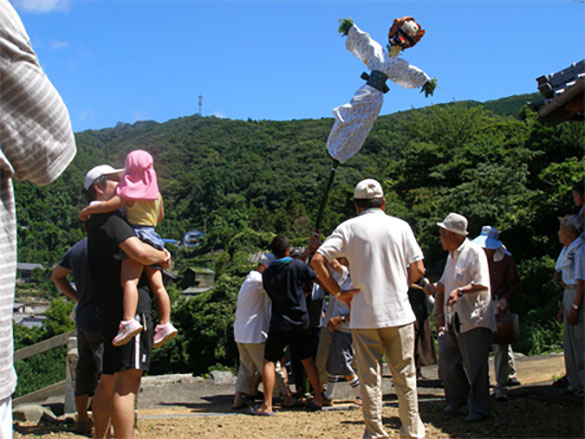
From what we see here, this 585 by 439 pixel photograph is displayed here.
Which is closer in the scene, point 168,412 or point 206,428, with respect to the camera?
point 206,428

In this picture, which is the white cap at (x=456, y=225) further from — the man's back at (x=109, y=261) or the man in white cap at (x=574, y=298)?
the man's back at (x=109, y=261)

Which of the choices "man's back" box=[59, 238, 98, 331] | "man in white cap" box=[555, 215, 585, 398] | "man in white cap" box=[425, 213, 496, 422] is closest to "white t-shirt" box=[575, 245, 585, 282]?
"man in white cap" box=[555, 215, 585, 398]

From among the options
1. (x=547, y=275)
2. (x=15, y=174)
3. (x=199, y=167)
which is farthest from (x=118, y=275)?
(x=199, y=167)

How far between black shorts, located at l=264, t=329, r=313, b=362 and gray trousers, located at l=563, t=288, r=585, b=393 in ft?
8.56

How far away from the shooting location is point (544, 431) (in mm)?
4586

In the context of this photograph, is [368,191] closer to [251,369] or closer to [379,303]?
[379,303]

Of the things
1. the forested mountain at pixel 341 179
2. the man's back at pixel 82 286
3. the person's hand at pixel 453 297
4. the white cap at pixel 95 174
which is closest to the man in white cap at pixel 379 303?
the person's hand at pixel 453 297

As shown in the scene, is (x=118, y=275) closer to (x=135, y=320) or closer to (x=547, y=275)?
(x=135, y=320)

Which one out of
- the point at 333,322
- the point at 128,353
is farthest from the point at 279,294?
the point at 128,353

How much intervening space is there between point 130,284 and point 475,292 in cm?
→ 301

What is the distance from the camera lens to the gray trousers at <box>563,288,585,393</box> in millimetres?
5594

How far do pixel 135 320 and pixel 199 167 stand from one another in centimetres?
11662

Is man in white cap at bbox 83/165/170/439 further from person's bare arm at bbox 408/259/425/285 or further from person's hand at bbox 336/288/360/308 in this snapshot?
person's bare arm at bbox 408/259/425/285

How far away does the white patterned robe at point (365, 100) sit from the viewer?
587 cm
